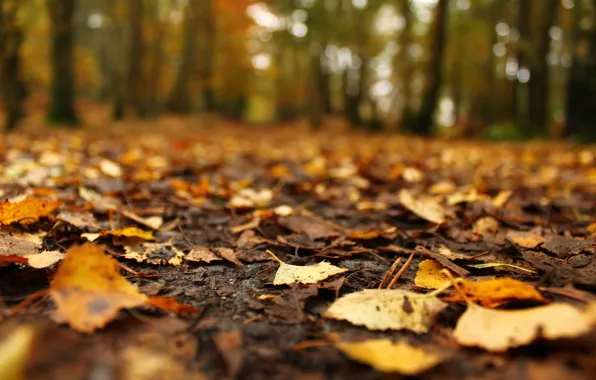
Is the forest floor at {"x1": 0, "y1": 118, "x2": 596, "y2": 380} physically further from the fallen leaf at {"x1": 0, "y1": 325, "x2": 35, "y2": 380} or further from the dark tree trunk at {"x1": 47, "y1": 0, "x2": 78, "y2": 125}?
the dark tree trunk at {"x1": 47, "y1": 0, "x2": 78, "y2": 125}

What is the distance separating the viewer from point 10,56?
522cm

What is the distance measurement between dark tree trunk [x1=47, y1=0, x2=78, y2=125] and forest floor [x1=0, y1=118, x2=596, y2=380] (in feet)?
19.5

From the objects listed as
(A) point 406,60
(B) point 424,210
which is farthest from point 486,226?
Answer: (A) point 406,60

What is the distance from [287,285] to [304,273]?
6 centimetres

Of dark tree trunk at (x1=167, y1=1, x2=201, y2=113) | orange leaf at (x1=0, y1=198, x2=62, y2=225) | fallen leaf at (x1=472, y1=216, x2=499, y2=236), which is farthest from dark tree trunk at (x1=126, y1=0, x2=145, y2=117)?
fallen leaf at (x1=472, y1=216, x2=499, y2=236)

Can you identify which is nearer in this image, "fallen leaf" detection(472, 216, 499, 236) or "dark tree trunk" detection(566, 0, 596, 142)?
"fallen leaf" detection(472, 216, 499, 236)

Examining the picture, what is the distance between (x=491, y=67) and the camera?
1742 centimetres

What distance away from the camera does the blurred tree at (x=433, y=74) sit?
332 inches

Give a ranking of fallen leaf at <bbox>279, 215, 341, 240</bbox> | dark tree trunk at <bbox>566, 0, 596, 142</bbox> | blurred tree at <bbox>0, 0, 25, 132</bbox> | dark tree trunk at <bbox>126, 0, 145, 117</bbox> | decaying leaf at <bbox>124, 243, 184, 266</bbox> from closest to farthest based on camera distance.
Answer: decaying leaf at <bbox>124, 243, 184, 266</bbox> → fallen leaf at <bbox>279, 215, 341, 240</bbox> → blurred tree at <bbox>0, 0, 25, 132</bbox> → dark tree trunk at <bbox>566, 0, 596, 142</bbox> → dark tree trunk at <bbox>126, 0, 145, 117</bbox>

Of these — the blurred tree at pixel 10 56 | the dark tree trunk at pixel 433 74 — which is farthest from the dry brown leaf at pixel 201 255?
the dark tree trunk at pixel 433 74

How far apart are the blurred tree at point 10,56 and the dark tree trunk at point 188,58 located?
30.2 ft

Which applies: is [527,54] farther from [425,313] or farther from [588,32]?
[425,313]

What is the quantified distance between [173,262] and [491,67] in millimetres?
18709

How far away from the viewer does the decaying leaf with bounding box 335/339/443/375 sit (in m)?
0.66
